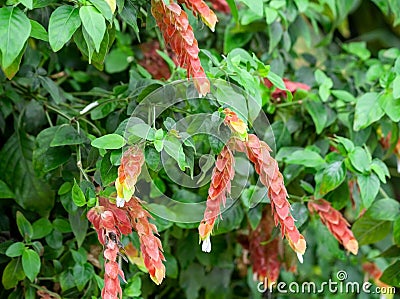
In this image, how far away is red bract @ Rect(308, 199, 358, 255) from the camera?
98 cm

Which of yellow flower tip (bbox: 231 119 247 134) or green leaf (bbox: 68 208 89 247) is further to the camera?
green leaf (bbox: 68 208 89 247)

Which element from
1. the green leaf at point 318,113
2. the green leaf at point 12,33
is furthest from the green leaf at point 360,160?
the green leaf at point 12,33

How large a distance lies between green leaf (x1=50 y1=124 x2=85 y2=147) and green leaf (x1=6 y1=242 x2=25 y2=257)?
0.15 m

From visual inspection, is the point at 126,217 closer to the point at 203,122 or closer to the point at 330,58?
the point at 203,122

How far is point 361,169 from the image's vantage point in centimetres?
99

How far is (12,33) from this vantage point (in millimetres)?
673

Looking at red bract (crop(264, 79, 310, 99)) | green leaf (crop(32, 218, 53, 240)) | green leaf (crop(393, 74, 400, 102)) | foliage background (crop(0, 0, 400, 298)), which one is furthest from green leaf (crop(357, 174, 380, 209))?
green leaf (crop(32, 218, 53, 240))

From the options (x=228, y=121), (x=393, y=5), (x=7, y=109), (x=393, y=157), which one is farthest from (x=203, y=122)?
(x=393, y=157)

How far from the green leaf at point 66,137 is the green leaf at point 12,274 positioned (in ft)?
0.62

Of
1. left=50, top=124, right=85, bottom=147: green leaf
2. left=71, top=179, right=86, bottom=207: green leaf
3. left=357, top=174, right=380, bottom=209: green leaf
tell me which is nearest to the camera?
left=71, top=179, right=86, bottom=207: green leaf

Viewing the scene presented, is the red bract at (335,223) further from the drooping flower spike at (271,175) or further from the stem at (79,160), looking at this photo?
the stem at (79,160)

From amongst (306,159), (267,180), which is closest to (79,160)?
(267,180)

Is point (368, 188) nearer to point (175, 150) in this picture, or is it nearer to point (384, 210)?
point (384, 210)

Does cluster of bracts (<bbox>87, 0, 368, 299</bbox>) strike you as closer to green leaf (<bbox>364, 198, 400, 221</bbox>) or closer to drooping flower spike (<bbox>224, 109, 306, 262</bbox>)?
drooping flower spike (<bbox>224, 109, 306, 262</bbox>)
